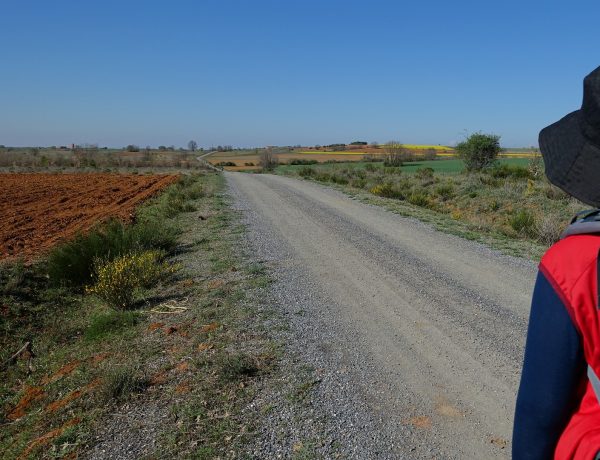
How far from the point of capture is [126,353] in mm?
5328

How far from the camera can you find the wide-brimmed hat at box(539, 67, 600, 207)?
45.1 inches

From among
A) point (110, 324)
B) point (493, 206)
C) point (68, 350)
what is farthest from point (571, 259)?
point (493, 206)

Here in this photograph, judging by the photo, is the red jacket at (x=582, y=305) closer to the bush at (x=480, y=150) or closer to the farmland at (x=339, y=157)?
the bush at (x=480, y=150)

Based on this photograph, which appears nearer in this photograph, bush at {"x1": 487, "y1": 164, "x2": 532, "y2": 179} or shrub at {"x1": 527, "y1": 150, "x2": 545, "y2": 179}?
shrub at {"x1": 527, "y1": 150, "x2": 545, "y2": 179}

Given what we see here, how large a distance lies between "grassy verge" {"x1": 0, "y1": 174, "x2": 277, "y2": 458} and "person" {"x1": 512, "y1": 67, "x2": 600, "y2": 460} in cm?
266

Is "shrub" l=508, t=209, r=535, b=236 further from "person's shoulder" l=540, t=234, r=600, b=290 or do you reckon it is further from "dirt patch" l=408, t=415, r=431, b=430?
"person's shoulder" l=540, t=234, r=600, b=290

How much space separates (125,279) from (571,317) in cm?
680

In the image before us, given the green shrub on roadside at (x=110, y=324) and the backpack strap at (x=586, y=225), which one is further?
the green shrub on roadside at (x=110, y=324)

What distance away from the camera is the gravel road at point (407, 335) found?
356 centimetres

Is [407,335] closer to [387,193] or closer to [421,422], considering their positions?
[421,422]

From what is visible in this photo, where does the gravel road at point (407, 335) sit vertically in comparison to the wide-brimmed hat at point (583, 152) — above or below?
below

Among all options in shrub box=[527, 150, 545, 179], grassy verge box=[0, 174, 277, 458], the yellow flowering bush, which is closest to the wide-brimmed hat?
grassy verge box=[0, 174, 277, 458]

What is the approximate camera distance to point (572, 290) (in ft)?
3.76

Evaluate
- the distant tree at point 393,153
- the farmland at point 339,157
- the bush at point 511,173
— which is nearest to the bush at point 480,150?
the bush at point 511,173
